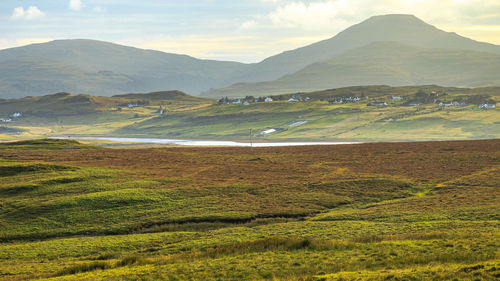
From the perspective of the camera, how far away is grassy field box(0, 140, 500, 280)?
34406 mm

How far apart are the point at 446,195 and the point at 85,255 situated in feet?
165

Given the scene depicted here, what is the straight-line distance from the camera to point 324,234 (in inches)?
1834

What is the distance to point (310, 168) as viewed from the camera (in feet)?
325

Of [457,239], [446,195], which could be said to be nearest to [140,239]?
[457,239]

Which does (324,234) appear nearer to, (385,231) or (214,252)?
(385,231)

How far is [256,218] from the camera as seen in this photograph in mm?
58781

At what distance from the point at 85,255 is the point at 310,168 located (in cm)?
6218

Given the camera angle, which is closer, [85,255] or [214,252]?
[214,252]

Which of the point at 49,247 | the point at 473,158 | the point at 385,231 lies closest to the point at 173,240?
the point at 49,247

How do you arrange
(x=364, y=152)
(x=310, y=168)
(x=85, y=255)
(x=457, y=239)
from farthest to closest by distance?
(x=364, y=152) → (x=310, y=168) → (x=85, y=255) → (x=457, y=239)

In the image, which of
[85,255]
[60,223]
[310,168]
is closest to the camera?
[85,255]

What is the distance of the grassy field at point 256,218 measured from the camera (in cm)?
3441

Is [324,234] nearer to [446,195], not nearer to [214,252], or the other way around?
[214,252]

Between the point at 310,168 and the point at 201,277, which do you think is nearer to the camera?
the point at 201,277
